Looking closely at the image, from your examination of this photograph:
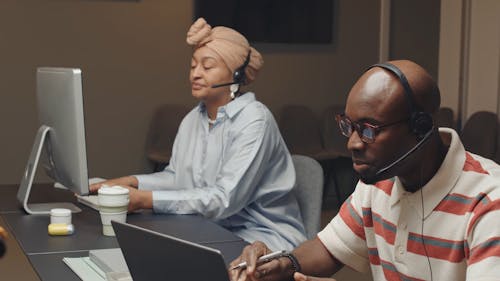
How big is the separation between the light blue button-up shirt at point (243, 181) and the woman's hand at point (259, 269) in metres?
0.91

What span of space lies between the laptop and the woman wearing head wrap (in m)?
1.13

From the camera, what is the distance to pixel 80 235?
2.52m

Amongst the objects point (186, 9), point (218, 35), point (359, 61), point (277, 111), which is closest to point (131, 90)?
point (186, 9)

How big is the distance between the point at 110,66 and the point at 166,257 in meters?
5.14

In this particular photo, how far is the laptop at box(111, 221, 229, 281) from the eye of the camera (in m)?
1.40

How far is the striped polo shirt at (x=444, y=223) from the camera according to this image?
5.13 ft

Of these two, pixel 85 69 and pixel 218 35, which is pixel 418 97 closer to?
pixel 218 35

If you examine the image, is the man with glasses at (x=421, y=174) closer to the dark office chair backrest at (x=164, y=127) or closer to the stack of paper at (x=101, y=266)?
the stack of paper at (x=101, y=266)

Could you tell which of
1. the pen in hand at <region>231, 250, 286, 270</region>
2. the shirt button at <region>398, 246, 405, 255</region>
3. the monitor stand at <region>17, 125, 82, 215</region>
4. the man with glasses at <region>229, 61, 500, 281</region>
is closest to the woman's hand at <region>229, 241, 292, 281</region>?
the pen in hand at <region>231, 250, 286, 270</region>

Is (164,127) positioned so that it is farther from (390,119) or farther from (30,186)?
(390,119)

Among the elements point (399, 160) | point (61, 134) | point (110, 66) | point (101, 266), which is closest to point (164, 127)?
point (110, 66)

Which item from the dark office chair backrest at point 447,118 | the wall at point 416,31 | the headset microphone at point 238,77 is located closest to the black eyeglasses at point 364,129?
the headset microphone at point 238,77

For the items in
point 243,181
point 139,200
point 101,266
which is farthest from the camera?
point 243,181

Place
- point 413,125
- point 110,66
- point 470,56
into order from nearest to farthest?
point 413,125
point 470,56
point 110,66
